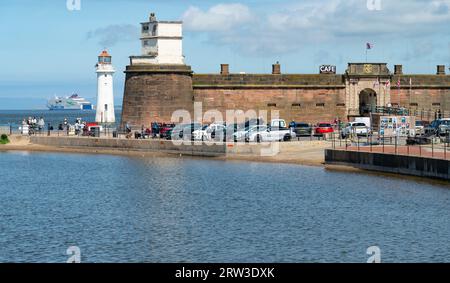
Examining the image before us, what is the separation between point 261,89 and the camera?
75.1 m

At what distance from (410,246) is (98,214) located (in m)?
13.3

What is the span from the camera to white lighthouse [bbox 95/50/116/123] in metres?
94.8

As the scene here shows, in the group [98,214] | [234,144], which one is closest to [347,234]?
[98,214]

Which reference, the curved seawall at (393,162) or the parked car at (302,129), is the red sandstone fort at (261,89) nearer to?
the parked car at (302,129)

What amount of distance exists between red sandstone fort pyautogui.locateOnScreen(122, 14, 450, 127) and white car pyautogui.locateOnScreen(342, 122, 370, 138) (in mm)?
8769

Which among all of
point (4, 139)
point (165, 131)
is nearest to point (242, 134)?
point (165, 131)

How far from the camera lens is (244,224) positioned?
113 ft

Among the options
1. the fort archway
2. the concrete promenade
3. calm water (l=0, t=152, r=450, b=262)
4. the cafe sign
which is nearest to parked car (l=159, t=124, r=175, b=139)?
the concrete promenade

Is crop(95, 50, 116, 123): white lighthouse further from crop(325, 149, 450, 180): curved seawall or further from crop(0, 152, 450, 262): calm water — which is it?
crop(325, 149, 450, 180): curved seawall

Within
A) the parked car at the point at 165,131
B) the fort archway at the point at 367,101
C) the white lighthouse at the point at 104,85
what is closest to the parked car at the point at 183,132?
the parked car at the point at 165,131

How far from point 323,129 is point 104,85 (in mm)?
32827

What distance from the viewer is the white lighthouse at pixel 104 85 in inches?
3730

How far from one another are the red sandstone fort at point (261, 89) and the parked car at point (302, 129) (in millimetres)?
6902
